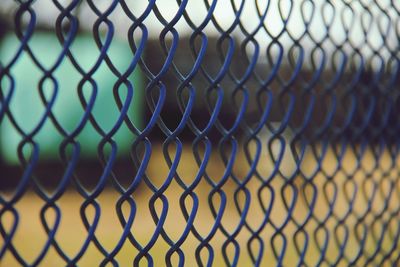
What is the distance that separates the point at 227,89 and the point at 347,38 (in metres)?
3.99

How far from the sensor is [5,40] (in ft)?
21.6

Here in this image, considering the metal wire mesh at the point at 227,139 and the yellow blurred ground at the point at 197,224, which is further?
the yellow blurred ground at the point at 197,224

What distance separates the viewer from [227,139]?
1.46 meters

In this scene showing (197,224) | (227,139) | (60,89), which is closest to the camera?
(227,139)

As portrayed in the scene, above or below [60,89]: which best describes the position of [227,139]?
below

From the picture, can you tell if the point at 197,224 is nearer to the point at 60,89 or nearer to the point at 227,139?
the point at 60,89

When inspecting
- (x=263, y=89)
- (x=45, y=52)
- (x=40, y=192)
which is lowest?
(x=40, y=192)

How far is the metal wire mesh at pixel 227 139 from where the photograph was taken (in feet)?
4.81

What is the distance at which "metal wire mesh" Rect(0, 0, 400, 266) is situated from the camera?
4.81ft

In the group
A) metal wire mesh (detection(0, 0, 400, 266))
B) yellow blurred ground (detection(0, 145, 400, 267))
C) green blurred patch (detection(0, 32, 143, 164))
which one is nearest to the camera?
metal wire mesh (detection(0, 0, 400, 266))

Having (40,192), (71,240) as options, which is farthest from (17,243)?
(40,192)

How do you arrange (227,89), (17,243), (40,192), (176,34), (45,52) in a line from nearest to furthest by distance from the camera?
1. (40,192)
2. (176,34)
3. (17,243)
4. (227,89)
5. (45,52)

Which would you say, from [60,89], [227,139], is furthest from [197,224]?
[227,139]

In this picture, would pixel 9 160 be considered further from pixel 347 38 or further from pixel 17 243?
pixel 347 38
